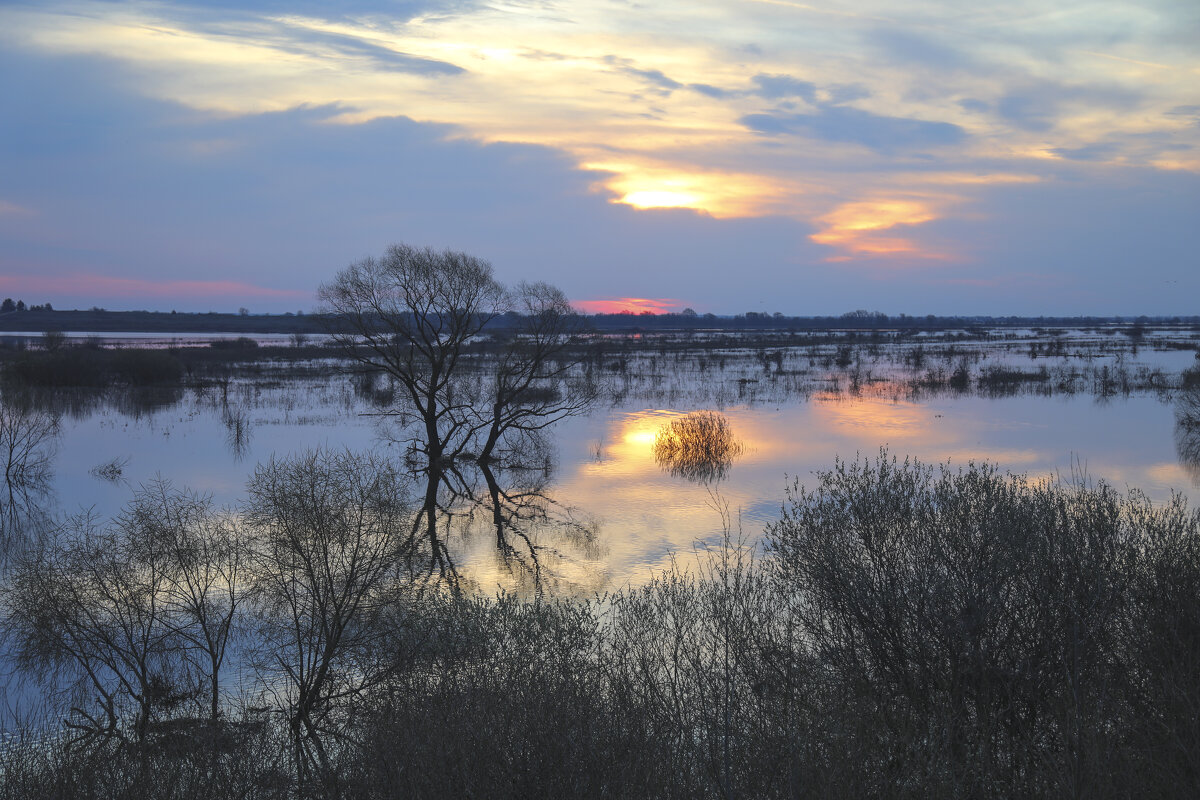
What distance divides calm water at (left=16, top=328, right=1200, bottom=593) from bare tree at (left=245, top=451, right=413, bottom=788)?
4.55 metres

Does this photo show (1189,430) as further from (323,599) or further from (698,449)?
(323,599)

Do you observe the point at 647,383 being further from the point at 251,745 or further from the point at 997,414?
the point at 251,745

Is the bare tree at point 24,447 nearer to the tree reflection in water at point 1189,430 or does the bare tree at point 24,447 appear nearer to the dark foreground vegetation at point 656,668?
the dark foreground vegetation at point 656,668

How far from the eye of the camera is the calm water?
1048 inches

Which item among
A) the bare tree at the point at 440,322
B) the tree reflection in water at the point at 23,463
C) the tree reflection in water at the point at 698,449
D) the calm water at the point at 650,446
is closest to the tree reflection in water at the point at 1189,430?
the calm water at the point at 650,446

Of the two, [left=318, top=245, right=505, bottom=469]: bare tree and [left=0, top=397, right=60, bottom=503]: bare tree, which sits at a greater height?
[left=318, top=245, right=505, bottom=469]: bare tree

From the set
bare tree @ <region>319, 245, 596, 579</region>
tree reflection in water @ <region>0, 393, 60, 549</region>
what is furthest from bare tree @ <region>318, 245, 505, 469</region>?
tree reflection in water @ <region>0, 393, 60, 549</region>

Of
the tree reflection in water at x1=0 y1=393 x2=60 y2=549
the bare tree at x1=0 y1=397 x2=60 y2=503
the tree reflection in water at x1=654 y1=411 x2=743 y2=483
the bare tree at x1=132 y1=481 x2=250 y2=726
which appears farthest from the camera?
the tree reflection in water at x1=654 y1=411 x2=743 y2=483

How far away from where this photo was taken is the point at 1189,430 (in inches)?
1524

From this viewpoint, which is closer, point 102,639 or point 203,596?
point 102,639

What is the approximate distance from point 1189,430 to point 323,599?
130 feet

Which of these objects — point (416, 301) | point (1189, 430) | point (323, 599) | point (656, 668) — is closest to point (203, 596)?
point (323, 599)

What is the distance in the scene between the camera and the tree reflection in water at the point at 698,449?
34531 mm

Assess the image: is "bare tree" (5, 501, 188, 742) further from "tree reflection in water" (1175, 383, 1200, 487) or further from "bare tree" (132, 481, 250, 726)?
"tree reflection in water" (1175, 383, 1200, 487)
